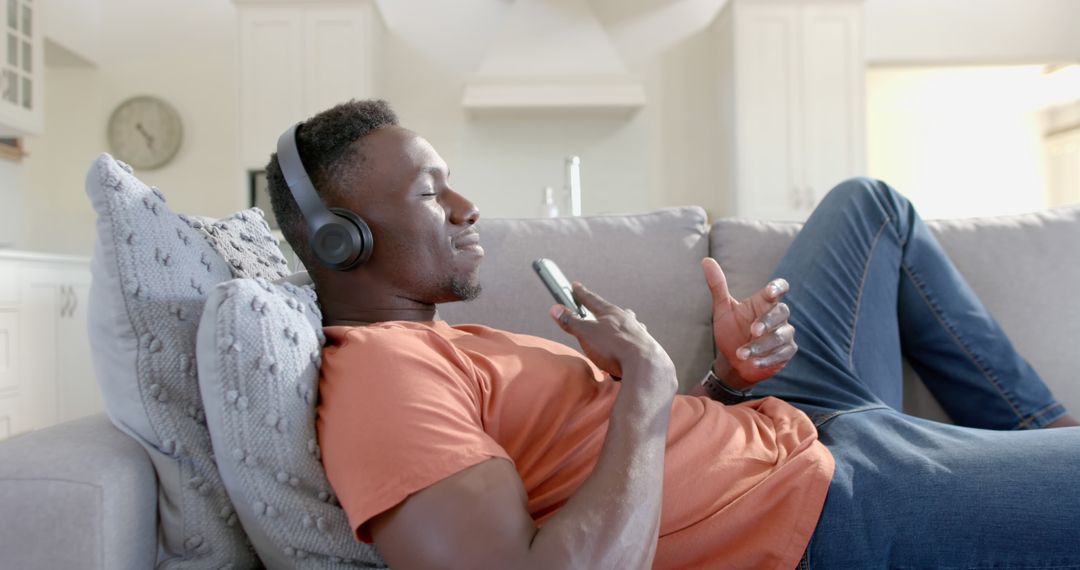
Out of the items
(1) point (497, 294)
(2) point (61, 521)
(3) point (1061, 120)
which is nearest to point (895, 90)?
(3) point (1061, 120)

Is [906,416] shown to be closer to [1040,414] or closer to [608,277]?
[1040,414]

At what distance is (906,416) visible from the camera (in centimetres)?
125

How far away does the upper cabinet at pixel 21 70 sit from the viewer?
3.78m

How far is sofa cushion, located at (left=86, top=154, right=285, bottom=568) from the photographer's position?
0.94m

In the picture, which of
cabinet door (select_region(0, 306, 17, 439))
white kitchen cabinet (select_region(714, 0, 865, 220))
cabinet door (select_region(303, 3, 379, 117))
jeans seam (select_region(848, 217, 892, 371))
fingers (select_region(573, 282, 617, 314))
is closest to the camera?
fingers (select_region(573, 282, 617, 314))

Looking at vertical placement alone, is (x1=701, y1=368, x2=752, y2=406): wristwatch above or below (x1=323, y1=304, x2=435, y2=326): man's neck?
below

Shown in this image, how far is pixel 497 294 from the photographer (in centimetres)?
169

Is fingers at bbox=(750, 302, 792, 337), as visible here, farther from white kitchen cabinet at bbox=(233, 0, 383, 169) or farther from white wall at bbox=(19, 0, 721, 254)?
white wall at bbox=(19, 0, 721, 254)

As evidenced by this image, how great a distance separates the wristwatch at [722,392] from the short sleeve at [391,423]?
Answer: 57 cm

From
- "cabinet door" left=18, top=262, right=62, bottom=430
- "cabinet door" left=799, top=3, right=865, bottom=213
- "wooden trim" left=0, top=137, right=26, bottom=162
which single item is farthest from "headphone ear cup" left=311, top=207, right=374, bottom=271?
"cabinet door" left=799, top=3, right=865, bottom=213

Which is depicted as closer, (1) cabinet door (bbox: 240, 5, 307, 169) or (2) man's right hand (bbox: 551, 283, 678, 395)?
(2) man's right hand (bbox: 551, 283, 678, 395)

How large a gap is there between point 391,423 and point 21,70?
395 cm

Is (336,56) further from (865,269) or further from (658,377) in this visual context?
(658,377)

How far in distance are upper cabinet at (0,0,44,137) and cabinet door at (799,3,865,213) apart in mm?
3870
